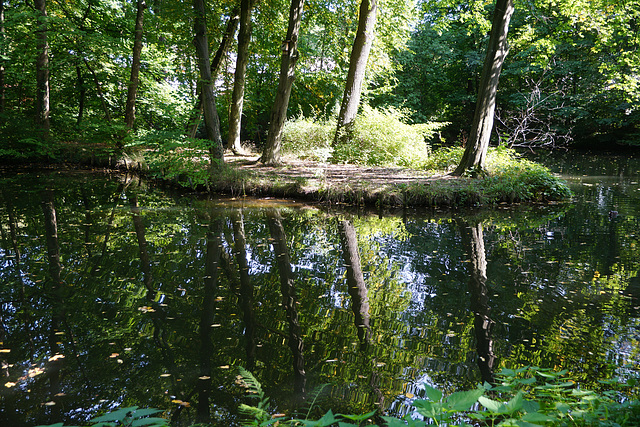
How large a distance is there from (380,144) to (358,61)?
2849 millimetres

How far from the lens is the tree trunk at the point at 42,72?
1345 centimetres

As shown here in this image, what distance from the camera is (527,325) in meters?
4.05

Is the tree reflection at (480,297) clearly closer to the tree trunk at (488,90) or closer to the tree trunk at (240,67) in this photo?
the tree trunk at (488,90)

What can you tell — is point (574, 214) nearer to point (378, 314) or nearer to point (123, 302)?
point (378, 314)

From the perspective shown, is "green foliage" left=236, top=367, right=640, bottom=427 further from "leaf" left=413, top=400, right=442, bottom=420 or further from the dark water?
the dark water

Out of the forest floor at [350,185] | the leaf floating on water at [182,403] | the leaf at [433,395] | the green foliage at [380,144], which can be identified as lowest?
the leaf floating on water at [182,403]

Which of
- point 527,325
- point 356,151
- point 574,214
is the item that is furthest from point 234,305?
point 356,151

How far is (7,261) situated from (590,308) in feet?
22.2

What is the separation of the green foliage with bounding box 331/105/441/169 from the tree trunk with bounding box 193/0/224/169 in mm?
4100

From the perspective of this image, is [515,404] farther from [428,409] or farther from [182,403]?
[182,403]

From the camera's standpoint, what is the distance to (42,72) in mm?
13945

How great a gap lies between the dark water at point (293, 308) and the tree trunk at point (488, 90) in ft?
9.56

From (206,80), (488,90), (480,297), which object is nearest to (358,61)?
(488,90)

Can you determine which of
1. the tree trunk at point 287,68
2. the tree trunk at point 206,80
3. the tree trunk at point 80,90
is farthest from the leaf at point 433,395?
the tree trunk at point 80,90
